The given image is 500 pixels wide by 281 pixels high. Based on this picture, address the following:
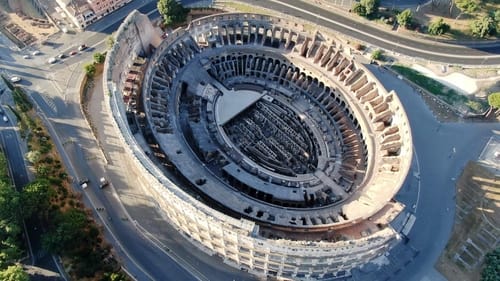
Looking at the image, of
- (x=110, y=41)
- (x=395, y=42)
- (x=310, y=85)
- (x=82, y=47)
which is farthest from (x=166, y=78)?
(x=395, y=42)

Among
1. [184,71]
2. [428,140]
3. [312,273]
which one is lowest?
[312,273]

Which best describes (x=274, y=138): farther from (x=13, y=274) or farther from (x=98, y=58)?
(x=13, y=274)

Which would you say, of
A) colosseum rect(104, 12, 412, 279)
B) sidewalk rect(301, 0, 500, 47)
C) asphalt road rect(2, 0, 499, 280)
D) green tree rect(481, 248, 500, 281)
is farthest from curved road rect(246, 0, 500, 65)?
green tree rect(481, 248, 500, 281)

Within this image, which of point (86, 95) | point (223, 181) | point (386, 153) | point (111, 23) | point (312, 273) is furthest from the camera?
point (111, 23)

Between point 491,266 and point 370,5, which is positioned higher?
point 370,5

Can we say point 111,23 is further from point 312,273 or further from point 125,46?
point 312,273

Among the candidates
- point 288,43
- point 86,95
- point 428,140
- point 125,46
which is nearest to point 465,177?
point 428,140
